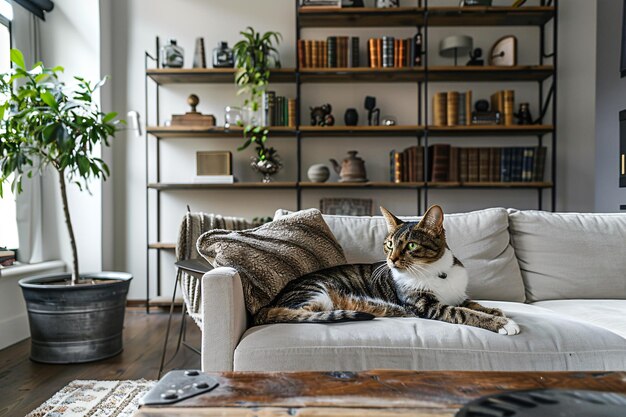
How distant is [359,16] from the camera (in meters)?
4.02

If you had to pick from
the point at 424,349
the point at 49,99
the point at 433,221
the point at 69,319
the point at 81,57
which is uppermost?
the point at 81,57

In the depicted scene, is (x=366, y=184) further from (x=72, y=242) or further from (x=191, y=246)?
(x=72, y=242)

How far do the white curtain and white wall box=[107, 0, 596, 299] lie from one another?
647 millimetres

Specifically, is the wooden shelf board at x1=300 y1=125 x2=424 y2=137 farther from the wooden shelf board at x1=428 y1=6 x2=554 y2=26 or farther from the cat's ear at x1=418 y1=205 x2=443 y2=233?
the cat's ear at x1=418 y1=205 x2=443 y2=233

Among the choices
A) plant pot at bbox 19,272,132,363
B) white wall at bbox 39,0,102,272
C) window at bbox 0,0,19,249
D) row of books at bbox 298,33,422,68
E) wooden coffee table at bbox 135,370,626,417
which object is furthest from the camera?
row of books at bbox 298,33,422,68

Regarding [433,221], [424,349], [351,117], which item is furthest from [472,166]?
[424,349]

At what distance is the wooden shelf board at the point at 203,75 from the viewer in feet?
13.1

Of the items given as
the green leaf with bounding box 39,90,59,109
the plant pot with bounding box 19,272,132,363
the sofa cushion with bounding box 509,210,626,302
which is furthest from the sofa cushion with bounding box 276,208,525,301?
the green leaf with bounding box 39,90,59,109

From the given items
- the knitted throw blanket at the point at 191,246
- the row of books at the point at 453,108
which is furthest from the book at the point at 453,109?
the knitted throw blanket at the point at 191,246

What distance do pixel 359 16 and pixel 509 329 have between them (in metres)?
3.07

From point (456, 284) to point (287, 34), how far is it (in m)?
3.07

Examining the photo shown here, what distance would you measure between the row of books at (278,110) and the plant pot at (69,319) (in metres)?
1.79

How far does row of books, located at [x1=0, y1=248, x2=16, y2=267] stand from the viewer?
11.0ft

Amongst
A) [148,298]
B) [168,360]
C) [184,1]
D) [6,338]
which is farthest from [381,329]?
[184,1]
